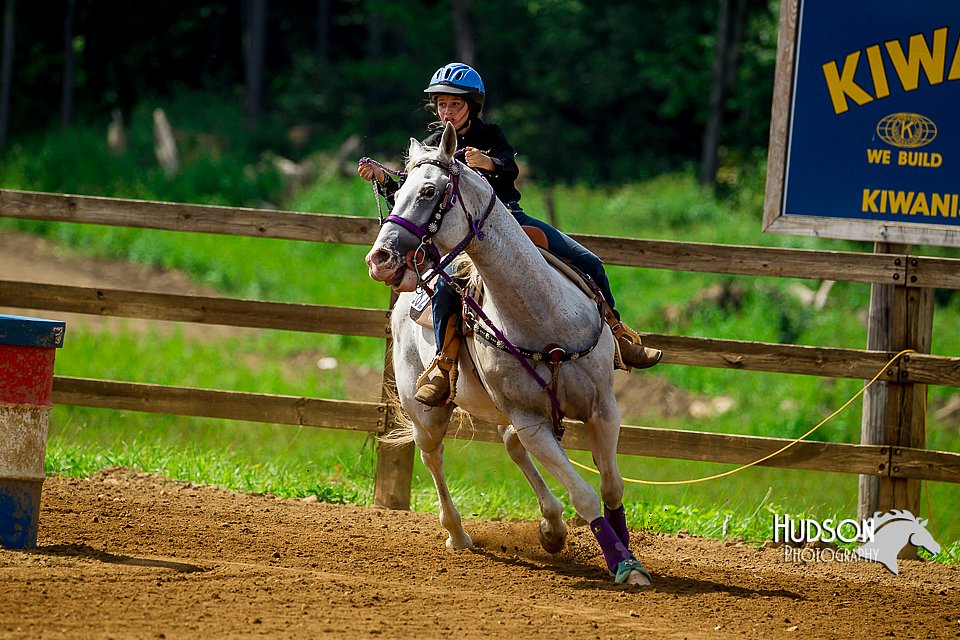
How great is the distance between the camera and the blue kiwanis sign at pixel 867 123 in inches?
299

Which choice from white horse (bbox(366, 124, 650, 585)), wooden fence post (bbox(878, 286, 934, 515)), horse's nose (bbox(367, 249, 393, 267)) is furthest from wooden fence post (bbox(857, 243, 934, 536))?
horse's nose (bbox(367, 249, 393, 267))

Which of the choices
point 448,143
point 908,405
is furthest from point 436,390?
point 908,405

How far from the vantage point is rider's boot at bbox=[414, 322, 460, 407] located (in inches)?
245

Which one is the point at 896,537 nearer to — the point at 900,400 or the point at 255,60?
the point at 900,400

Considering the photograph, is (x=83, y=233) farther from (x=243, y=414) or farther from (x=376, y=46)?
(x=376, y=46)

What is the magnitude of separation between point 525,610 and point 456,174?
2.12 metres

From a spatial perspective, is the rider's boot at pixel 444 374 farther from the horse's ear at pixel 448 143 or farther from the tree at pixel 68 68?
the tree at pixel 68 68

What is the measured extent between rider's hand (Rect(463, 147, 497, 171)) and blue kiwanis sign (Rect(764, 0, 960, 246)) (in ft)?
8.77

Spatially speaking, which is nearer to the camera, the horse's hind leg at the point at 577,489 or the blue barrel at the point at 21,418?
the blue barrel at the point at 21,418

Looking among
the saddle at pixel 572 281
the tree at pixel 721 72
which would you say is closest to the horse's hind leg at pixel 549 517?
the saddle at pixel 572 281

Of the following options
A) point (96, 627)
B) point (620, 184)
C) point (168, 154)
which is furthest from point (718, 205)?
point (96, 627)

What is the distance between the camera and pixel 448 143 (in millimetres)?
5527

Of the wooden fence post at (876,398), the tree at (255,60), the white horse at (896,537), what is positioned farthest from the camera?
the tree at (255,60)

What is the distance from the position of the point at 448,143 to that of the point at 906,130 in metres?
3.77
